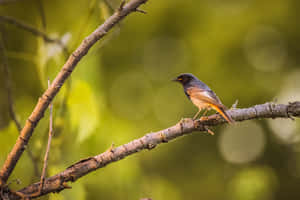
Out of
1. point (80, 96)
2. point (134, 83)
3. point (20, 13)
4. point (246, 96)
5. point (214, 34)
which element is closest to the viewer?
point (80, 96)

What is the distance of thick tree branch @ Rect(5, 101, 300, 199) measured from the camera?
1140mm

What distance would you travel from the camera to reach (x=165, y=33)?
6.25 metres

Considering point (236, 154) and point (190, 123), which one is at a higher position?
point (236, 154)

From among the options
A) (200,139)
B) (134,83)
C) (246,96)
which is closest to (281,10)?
(246,96)

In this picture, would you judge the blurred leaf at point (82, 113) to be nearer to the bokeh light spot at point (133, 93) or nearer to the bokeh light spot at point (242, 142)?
the bokeh light spot at point (133, 93)

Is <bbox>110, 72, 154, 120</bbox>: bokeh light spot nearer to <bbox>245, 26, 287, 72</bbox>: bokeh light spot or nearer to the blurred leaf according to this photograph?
<bbox>245, 26, 287, 72</bbox>: bokeh light spot

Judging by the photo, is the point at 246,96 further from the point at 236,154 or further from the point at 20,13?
the point at 20,13

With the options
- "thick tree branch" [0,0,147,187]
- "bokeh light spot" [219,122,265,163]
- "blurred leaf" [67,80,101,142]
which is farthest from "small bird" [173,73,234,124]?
"bokeh light spot" [219,122,265,163]

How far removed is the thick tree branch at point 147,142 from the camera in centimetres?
114

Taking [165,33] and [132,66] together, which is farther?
[165,33]

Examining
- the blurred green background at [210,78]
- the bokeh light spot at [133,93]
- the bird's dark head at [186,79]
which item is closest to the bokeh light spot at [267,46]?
the blurred green background at [210,78]

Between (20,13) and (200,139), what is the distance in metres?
3.49

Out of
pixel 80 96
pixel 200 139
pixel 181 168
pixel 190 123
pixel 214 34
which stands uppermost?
pixel 214 34

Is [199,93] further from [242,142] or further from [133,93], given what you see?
[242,142]
